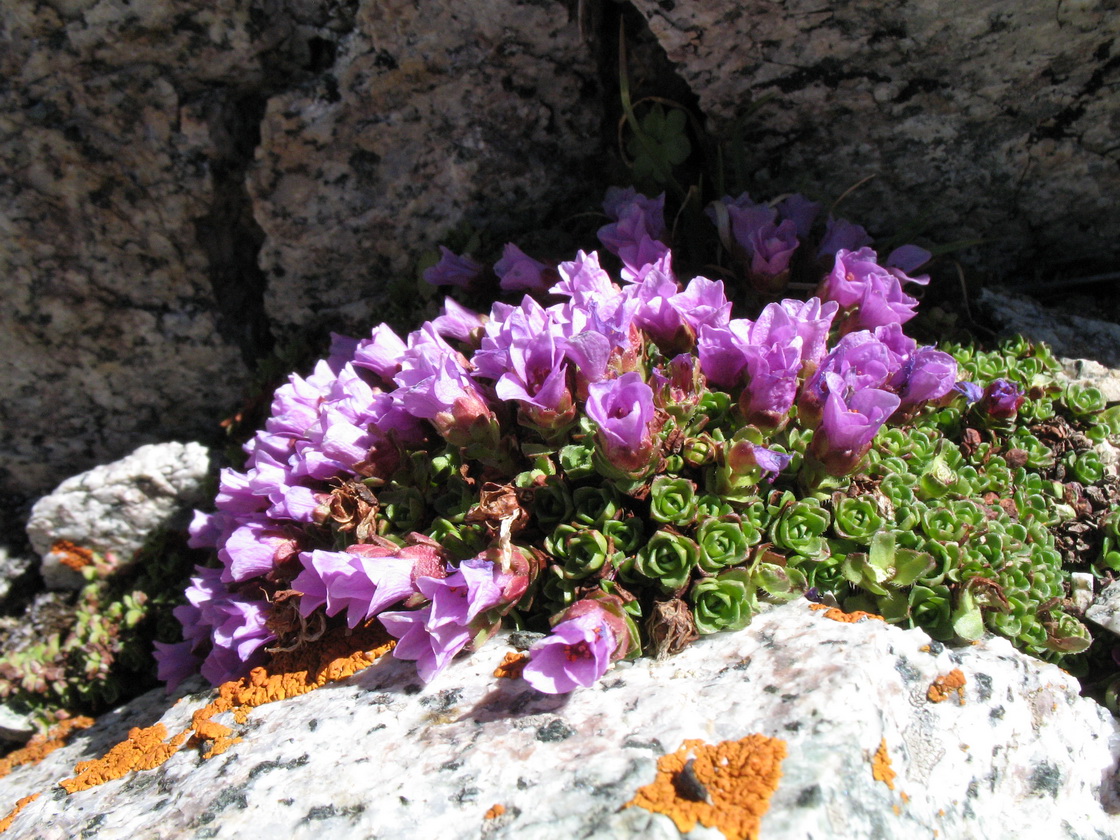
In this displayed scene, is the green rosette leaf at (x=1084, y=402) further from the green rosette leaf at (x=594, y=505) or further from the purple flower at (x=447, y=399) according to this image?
the purple flower at (x=447, y=399)

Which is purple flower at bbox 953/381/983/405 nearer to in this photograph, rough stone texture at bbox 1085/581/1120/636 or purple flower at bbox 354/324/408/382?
rough stone texture at bbox 1085/581/1120/636

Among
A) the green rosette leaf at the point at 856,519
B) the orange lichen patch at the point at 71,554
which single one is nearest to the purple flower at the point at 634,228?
the green rosette leaf at the point at 856,519

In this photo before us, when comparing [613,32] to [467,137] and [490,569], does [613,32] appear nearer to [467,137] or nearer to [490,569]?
[467,137]

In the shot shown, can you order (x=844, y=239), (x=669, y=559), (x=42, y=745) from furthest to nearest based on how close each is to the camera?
(x=42, y=745), (x=844, y=239), (x=669, y=559)

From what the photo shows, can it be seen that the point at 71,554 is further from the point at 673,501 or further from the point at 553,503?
the point at 673,501

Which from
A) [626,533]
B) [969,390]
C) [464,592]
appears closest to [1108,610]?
[969,390]

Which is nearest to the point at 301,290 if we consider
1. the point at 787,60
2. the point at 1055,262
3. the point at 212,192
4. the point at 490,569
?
the point at 212,192

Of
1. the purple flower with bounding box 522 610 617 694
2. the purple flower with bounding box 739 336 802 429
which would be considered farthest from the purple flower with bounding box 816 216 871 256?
the purple flower with bounding box 522 610 617 694
